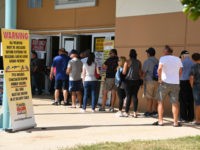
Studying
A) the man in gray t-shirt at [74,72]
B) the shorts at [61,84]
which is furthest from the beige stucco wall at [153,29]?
the shorts at [61,84]

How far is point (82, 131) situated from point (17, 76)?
179cm

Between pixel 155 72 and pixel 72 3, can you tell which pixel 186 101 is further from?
pixel 72 3

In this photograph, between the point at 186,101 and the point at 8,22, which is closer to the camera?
the point at 8,22

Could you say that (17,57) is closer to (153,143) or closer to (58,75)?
(153,143)

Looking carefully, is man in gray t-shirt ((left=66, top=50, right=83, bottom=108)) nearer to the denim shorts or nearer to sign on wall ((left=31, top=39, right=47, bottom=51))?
the denim shorts

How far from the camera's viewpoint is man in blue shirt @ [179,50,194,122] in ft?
35.1

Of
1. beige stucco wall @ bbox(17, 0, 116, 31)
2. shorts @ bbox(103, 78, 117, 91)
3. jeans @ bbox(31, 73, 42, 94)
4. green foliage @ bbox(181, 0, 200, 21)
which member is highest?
beige stucco wall @ bbox(17, 0, 116, 31)

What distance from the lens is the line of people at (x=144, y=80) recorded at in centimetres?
992

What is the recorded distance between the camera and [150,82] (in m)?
11.4

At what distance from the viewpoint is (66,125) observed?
971cm

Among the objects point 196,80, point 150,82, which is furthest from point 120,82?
point 196,80

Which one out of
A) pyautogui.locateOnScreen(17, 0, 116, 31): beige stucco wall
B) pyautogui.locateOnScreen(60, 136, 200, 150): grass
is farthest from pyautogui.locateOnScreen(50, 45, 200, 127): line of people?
pyautogui.locateOnScreen(17, 0, 116, 31): beige stucco wall

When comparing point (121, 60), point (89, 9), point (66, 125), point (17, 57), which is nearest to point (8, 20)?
point (17, 57)

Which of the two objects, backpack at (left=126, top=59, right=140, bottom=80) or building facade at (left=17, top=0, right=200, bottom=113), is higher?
building facade at (left=17, top=0, right=200, bottom=113)
